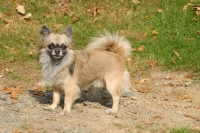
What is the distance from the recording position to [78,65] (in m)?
5.92

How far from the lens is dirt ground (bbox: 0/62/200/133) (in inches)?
204

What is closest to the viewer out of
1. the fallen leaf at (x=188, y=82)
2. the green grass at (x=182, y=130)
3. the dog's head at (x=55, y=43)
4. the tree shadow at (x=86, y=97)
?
the green grass at (x=182, y=130)

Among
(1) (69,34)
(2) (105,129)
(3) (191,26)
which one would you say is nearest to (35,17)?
(3) (191,26)

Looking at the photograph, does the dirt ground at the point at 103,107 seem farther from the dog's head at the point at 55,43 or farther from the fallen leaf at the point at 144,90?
the dog's head at the point at 55,43

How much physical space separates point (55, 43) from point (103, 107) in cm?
129

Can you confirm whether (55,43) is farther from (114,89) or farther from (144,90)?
(144,90)

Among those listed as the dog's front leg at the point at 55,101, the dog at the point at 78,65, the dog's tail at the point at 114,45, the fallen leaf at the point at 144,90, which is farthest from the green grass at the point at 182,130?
the fallen leaf at the point at 144,90

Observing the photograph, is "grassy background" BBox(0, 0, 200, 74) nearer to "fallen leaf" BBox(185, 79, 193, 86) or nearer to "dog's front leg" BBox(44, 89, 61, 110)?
"fallen leaf" BBox(185, 79, 193, 86)

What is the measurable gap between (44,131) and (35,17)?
212 inches

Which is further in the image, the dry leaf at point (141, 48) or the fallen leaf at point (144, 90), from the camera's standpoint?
the dry leaf at point (141, 48)

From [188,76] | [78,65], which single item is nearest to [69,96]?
[78,65]

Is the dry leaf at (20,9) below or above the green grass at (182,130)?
above

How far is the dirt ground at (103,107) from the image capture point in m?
5.19

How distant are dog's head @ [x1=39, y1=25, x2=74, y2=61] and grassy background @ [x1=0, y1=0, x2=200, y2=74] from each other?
255 centimetres
